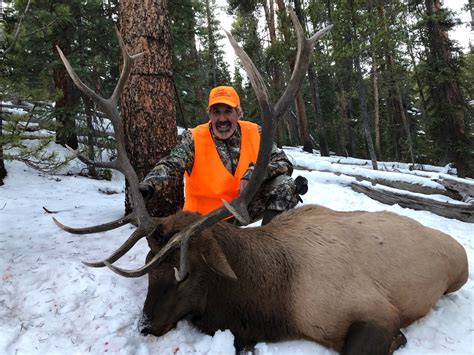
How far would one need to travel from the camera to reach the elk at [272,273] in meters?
2.54

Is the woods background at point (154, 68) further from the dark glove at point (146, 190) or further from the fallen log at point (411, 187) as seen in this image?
the fallen log at point (411, 187)

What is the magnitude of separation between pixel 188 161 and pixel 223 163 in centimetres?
40

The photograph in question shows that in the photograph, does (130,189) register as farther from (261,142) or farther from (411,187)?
(411,187)

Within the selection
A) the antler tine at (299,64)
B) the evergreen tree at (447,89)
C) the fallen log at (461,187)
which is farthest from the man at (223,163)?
the evergreen tree at (447,89)

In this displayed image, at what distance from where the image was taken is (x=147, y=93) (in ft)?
13.7

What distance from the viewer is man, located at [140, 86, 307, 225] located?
12.9ft

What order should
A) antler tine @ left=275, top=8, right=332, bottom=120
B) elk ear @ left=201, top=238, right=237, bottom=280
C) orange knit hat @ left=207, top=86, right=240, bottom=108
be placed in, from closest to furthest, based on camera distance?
antler tine @ left=275, top=8, right=332, bottom=120
elk ear @ left=201, top=238, right=237, bottom=280
orange knit hat @ left=207, top=86, right=240, bottom=108

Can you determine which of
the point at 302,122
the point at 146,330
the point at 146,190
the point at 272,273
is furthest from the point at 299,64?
the point at 302,122

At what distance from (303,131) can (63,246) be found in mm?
16240

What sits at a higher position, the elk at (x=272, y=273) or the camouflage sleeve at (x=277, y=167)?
the camouflage sleeve at (x=277, y=167)

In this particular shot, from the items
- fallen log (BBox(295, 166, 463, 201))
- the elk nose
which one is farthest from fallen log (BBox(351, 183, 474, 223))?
the elk nose

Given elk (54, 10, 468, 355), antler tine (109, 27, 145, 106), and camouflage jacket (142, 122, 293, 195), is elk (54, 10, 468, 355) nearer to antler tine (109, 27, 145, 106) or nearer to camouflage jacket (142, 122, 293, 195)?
antler tine (109, 27, 145, 106)

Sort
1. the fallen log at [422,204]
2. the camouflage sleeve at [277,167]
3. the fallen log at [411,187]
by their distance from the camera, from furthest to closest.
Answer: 1. the fallen log at [411,187]
2. the fallen log at [422,204]
3. the camouflage sleeve at [277,167]

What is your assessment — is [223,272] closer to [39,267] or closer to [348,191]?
[39,267]
